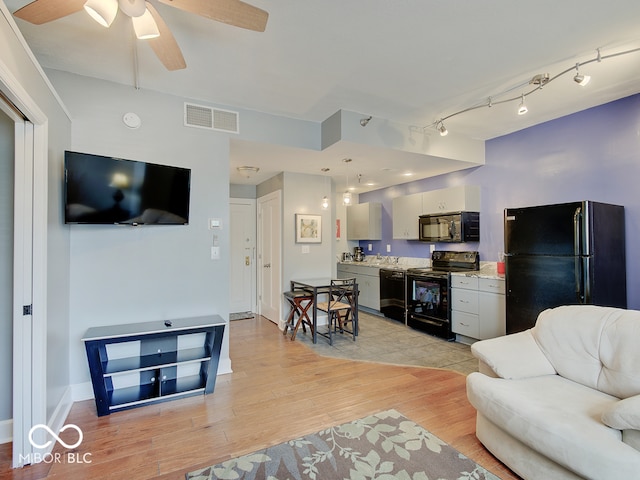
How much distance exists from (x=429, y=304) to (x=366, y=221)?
7.68 feet

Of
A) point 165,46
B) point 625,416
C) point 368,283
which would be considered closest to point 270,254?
point 368,283

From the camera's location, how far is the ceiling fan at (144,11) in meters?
1.54

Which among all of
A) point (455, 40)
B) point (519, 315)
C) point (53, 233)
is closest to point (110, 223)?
point (53, 233)

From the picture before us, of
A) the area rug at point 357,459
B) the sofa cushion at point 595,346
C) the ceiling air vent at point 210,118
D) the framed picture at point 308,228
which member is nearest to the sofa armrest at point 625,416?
the sofa cushion at point 595,346

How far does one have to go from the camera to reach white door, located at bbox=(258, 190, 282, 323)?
505 centimetres

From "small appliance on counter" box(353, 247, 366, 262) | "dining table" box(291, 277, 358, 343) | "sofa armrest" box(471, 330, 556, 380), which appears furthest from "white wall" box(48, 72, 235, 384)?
"small appliance on counter" box(353, 247, 366, 262)

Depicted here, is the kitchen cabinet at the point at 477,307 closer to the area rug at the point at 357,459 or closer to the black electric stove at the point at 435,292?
the black electric stove at the point at 435,292

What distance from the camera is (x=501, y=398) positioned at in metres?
1.87

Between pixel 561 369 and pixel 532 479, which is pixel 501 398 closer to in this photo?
pixel 532 479

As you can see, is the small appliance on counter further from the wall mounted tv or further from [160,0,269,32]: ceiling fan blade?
[160,0,269,32]: ceiling fan blade

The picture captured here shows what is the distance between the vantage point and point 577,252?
2879mm

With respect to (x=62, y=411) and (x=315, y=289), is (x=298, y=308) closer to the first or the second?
(x=315, y=289)

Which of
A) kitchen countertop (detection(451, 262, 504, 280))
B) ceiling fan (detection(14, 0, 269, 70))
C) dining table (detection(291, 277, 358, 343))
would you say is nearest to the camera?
ceiling fan (detection(14, 0, 269, 70))

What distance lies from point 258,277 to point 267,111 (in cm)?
331
